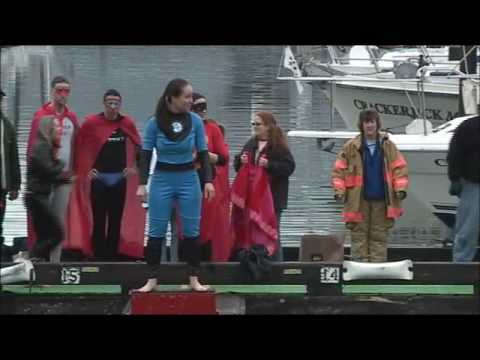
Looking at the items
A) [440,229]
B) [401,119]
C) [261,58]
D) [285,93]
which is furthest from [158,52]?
[440,229]

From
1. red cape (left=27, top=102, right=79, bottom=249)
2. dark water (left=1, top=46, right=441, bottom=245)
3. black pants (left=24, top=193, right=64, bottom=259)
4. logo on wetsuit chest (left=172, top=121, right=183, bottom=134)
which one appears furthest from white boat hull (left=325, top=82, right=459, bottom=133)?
logo on wetsuit chest (left=172, top=121, right=183, bottom=134)

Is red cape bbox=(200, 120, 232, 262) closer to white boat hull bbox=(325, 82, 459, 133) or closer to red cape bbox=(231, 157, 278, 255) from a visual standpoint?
red cape bbox=(231, 157, 278, 255)

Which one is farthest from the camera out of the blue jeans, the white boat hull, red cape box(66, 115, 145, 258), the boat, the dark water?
the white boat hull

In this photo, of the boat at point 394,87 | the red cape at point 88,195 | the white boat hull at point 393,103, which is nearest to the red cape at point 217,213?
the red cape at point 88,195

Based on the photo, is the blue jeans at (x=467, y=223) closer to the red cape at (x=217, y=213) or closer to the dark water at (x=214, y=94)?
the red cape at (x=217, y=213)

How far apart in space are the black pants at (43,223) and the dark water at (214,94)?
250cm

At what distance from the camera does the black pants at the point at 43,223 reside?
9148 mm

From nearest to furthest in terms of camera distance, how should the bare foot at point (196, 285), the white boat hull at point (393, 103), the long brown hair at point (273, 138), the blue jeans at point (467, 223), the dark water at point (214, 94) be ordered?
the bare foot at point (196, 285) < the blue jeans at point (467, 223) < the long brown hair at point (273, 138) < the dark water at point (214, 94) < the white boat hull at point (393, 103)

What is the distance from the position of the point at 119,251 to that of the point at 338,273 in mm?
1910

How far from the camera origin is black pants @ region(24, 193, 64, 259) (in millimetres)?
9148

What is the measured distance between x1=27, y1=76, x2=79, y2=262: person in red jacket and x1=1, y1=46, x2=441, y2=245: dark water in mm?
1919

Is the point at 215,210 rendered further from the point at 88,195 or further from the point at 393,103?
the point at 393,103

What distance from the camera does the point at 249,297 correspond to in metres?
9.10

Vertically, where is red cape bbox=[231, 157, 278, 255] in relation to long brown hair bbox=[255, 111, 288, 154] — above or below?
below
